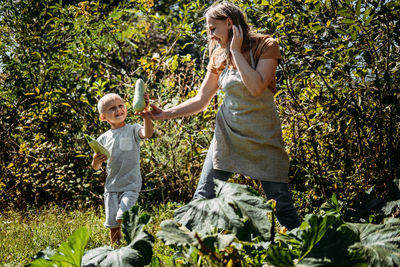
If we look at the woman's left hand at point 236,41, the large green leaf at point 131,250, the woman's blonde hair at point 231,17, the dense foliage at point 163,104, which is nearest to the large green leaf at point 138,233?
the large green leaf at point 131,250

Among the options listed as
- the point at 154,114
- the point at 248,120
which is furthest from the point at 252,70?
the point at 154,114

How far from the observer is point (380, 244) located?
3.91 ft

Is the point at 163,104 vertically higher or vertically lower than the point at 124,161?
higher

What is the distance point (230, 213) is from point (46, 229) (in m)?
2.96

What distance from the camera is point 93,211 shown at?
4301 mm

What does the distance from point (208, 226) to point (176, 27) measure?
3516 mm

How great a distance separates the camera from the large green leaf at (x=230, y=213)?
1.10 meters

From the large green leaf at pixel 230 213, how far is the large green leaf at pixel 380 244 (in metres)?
0.27

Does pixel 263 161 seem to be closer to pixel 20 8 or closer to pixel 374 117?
pixel 374 117

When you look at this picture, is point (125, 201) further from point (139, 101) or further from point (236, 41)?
point (236, 41)

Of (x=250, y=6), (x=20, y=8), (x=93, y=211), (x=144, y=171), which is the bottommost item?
Result: (x=93, y=211)

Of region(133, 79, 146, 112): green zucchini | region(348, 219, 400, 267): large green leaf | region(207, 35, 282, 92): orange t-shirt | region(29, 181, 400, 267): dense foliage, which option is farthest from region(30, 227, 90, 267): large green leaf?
region(133, 79, 146, 112): green zucchini

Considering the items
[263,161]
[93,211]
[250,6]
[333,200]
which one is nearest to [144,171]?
[93,211]

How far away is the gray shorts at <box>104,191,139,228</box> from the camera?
9.97ft
